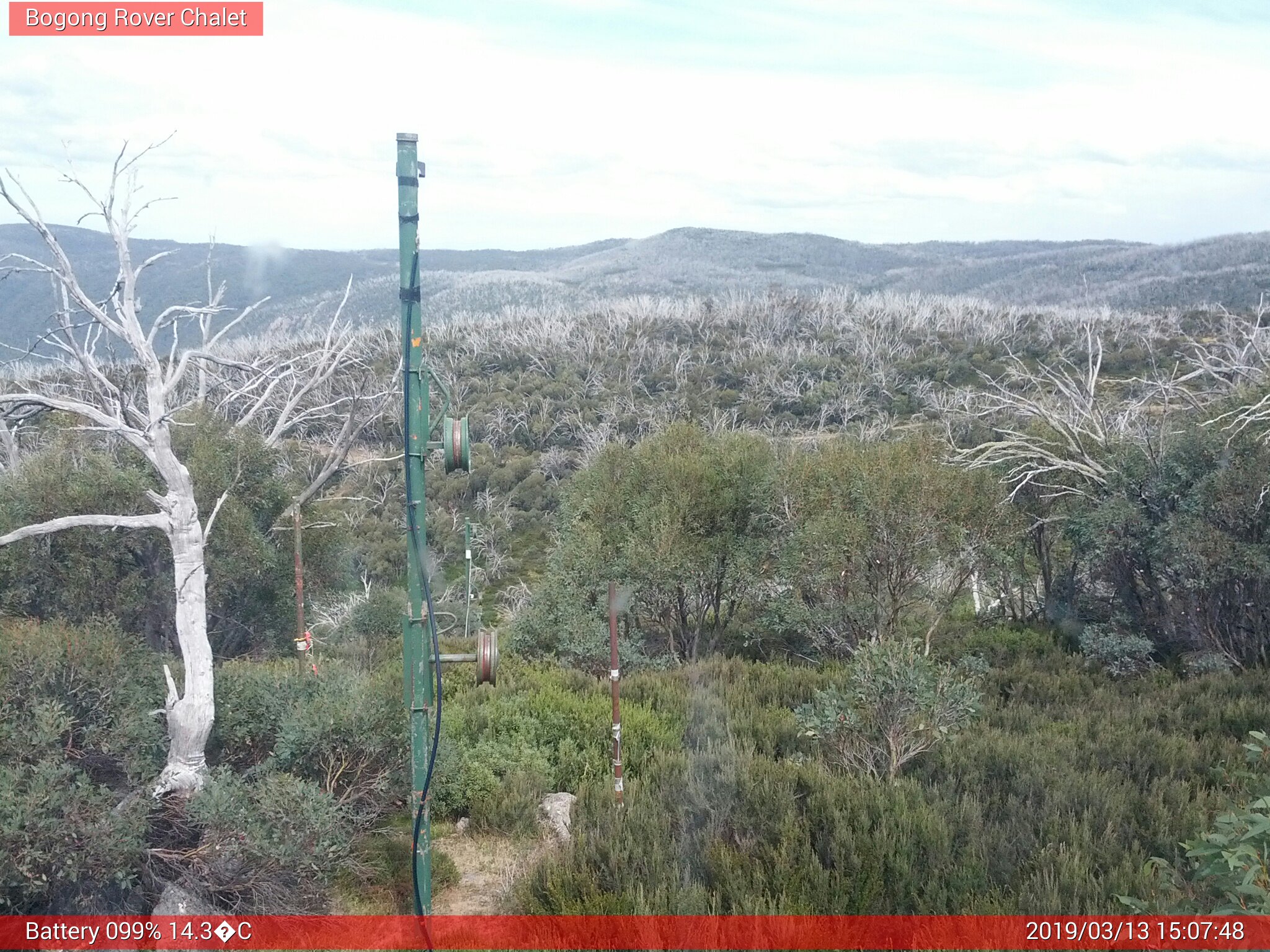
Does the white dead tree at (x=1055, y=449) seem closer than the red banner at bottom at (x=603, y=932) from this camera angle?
No

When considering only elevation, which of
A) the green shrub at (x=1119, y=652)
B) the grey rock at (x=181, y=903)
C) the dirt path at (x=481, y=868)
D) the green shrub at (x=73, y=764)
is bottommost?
the green shrub at (x=1119, y=652)

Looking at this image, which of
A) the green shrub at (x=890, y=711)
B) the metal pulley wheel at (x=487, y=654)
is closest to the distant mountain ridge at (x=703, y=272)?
the metal pulley wheel at (x=487, y=654)

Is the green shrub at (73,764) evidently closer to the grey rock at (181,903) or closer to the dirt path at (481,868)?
the grey rock at (181,903)

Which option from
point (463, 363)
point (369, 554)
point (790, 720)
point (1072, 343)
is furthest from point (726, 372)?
point (790, 720)

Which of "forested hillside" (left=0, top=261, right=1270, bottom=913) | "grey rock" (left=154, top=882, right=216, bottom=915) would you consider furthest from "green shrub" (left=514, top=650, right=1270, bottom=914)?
"grey rock" (left=154, top=882, right=216, bottom=915)

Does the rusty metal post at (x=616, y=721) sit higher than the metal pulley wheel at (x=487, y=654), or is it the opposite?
the metal pulley wheel at (x=487, y=654)

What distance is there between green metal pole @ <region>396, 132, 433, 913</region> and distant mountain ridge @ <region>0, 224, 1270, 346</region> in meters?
2.27

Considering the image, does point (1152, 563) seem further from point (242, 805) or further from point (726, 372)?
point (726, 372)

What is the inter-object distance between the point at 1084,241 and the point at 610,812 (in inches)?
3731

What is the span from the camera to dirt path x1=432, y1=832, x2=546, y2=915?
5.94 m

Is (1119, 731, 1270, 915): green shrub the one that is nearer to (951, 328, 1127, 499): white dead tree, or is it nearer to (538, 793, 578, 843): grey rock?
(538, 793, 578, 843): grey rock

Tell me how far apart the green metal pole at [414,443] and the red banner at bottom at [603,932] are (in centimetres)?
83

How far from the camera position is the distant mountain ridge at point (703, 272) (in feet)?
29.9

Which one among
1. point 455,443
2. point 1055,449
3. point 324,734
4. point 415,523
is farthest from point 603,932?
point 1055,449
